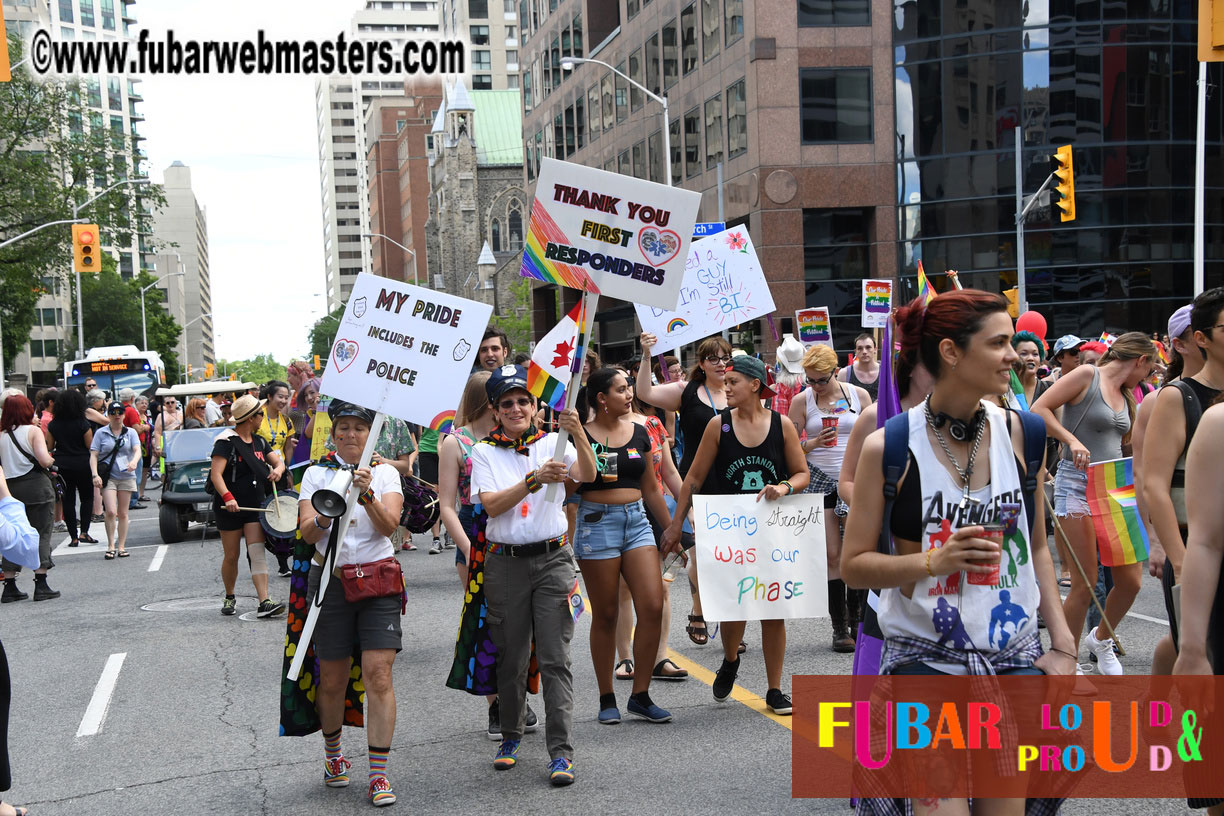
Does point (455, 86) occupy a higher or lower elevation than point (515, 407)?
higher

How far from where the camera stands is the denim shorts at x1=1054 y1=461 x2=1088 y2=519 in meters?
7.06

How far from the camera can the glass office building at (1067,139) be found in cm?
3578

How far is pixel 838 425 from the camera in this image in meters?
7.98

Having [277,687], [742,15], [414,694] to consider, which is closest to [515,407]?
[414,694]

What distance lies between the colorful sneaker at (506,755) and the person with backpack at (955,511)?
9.80 feet

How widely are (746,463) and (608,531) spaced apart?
83cm

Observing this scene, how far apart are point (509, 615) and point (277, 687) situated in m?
2.86

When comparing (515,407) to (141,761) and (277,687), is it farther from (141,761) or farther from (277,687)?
(277,687)

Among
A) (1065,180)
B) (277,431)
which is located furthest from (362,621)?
(1065,180)

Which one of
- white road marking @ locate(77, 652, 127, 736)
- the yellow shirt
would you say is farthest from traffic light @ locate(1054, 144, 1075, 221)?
white road marking @ locate(77, 652, 127, 736)

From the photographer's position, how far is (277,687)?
7941 mm

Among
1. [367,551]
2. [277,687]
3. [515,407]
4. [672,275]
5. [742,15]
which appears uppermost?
[742,15]

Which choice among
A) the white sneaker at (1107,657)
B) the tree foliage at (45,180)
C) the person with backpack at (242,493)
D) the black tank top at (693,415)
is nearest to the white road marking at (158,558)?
the person with backpack at (242,493)

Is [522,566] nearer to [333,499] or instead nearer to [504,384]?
[504,384]
